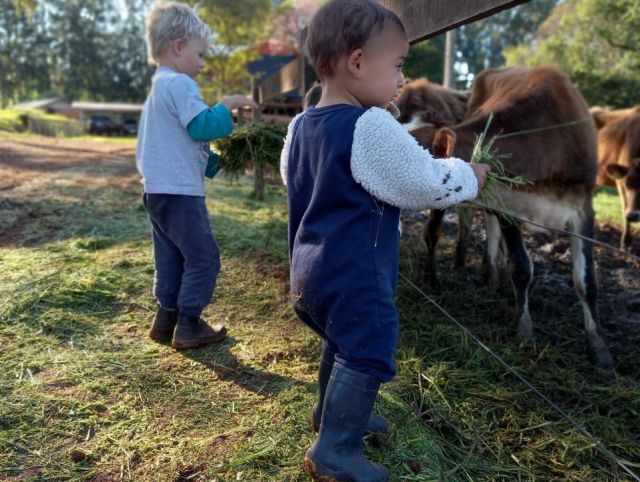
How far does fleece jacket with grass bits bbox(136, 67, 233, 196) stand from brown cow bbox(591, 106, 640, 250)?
605cm

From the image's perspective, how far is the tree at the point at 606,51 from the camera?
18.8 meters

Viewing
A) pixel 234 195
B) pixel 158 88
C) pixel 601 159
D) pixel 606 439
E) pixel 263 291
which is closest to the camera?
pixel 606 439

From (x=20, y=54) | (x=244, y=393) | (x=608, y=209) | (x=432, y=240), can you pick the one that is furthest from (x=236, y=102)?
(x=20, y=54)

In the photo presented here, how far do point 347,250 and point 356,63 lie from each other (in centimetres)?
61

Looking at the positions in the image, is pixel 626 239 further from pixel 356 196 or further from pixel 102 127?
pixel 102 127

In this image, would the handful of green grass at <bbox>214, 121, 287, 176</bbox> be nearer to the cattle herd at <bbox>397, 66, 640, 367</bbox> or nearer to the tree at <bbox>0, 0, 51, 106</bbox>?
the cattle herd at <bbox>397, 66, 640, 367</bbox>

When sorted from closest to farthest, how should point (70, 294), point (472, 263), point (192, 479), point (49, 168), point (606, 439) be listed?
1. point (192, 479)
2. point (606, 439)
3. point (70, 294)
4. point (472, 263)
5. point (49, 168)

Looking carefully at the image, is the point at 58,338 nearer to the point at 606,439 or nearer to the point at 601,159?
the point at 606,439

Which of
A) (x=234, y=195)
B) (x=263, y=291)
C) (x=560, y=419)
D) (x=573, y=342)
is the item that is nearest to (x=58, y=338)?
(x=263, y=291)

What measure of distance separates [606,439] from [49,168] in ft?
37.9

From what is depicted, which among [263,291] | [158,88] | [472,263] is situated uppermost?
[158,88]

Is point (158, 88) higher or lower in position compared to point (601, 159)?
higher

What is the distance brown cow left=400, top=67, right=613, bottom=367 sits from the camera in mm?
3752

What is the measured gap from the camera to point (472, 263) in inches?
239
